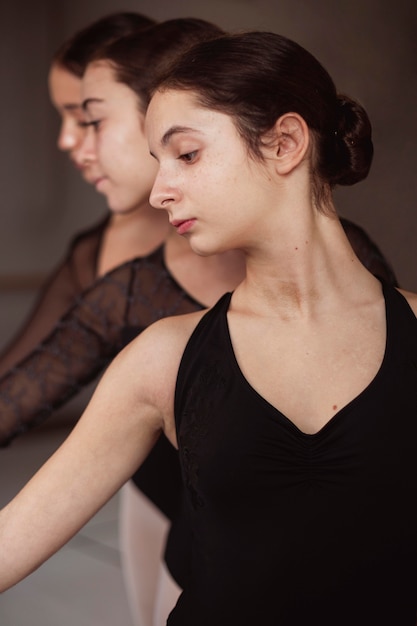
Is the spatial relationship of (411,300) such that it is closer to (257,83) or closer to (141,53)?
(257,83)

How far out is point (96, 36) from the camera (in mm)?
1727

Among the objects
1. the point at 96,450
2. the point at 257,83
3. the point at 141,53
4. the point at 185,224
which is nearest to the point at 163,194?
the point at 185,224

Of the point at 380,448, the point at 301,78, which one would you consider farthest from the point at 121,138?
the point at 380,448

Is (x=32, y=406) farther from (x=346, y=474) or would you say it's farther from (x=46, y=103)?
(x=46, y=103)

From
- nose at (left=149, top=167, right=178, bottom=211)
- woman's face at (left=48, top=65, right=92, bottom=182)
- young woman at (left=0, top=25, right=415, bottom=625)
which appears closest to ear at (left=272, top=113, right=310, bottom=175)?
young woman at (left=0, top=25, right=415, bottom=625)

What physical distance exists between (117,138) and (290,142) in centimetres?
60

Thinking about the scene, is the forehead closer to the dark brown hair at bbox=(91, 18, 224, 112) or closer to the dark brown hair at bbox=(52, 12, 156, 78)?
the dark brown hair at bbox=(91, 18, 224, 112)

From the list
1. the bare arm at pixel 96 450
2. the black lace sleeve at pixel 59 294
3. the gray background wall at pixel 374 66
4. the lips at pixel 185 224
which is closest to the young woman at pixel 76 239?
the black lace sleeve at pixel 59 294

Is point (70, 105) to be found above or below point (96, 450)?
above

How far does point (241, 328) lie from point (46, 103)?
2704 millimetres

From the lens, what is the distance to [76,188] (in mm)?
3605

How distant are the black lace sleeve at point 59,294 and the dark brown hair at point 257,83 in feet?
2.58

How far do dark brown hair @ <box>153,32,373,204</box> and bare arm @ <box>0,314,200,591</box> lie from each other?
234 mm

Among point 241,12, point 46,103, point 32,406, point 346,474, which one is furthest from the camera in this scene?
point 46,103
